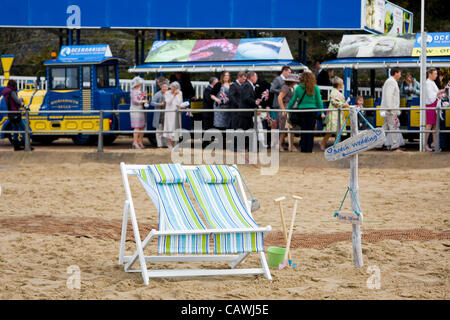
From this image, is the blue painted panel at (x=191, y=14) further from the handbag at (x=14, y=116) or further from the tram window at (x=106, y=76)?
the handbag at (x=14, y=116)

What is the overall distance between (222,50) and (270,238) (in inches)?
420

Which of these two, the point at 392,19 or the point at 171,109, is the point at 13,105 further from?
the point at 392,19

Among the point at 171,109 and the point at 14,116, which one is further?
the point at 14,116

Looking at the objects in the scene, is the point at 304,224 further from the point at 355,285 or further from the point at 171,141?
the point at 171,141

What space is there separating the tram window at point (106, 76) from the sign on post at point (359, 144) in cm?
1247

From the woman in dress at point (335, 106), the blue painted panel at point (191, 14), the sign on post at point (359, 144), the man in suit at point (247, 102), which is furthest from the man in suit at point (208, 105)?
the sign on post at point (359, 144)

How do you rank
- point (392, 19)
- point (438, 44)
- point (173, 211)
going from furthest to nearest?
1. point (392, 19)
2. point (438, 44)
3. point (173, 211)

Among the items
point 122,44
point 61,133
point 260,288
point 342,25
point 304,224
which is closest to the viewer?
point 260,288

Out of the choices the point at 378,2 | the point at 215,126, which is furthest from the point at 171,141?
the point at 378,2

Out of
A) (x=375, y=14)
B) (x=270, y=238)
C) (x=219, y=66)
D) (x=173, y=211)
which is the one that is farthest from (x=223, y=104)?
(x=173, y=211)

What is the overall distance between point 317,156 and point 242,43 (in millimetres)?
4591

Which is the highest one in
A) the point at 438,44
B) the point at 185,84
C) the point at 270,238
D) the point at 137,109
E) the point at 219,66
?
the point at 438,44

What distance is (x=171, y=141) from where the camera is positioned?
16.1 m

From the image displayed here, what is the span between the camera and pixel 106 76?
18.4 meters
